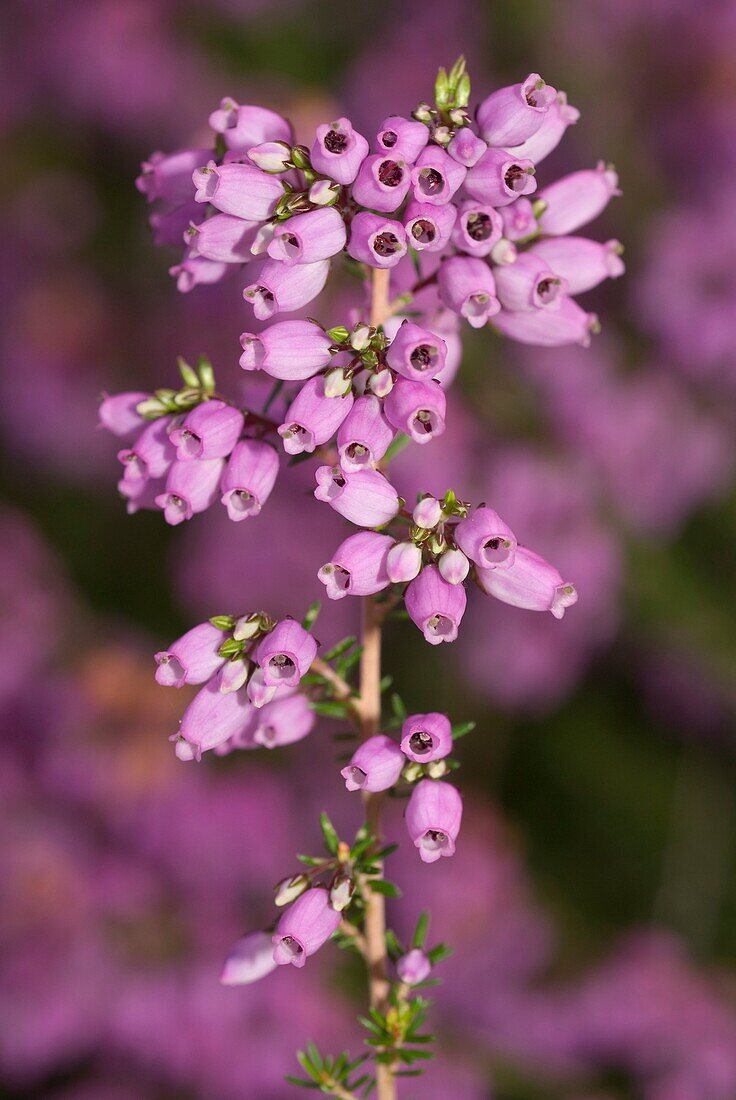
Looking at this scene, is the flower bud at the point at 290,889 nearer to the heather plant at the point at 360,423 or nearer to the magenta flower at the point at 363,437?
the heather plant at the point at 360,423

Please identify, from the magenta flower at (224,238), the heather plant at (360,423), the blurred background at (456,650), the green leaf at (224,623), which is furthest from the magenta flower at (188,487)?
the blurred background at (456,650)

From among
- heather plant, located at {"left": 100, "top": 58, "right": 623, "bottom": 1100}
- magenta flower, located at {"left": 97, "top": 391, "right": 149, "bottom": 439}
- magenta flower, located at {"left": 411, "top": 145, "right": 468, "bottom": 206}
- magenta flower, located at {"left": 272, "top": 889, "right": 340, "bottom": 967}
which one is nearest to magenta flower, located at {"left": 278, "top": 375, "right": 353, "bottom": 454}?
heather plant, located at {"left": 100, "top": 58, "right": 623, "bottom": 1100}

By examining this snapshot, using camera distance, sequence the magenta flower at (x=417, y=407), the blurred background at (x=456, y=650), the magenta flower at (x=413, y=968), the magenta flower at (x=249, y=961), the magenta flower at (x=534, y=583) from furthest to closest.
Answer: the blurred background at (x=456, y=650)
the magenta flower at (x=249, y=961)
the magenta flower at (x=413, y=968)
the magenta flower at (x=534, y=583)
the magenta flower at (x=417, y=407)

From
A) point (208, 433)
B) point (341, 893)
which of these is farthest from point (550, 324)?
point (341, 893)

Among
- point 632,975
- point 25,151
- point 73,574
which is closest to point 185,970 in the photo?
point 632,975

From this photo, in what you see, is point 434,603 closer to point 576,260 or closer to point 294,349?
point 294,349

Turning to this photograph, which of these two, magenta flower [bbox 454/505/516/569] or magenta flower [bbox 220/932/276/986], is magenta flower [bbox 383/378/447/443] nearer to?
magenta flower [bbox 454/505/516/569]
